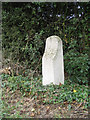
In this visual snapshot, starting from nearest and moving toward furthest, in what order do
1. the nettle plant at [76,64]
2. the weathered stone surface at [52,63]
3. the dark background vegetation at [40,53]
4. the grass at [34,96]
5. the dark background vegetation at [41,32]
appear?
1. the grass at [34,96]
2. the dark background vegetation at [40,53]
3. the weathered stone surface at [52,63]
4. the nettle plant at [76,64]
5. the dark background vegetation at [41,32]

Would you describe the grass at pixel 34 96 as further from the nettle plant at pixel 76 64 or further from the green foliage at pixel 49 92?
the nettle plant at pixel 76 64

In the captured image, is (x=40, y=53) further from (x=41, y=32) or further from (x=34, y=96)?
(x=34, y=96)

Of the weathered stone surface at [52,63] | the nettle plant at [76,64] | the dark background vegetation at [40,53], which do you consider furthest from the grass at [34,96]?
the nettle plant at [76,64]

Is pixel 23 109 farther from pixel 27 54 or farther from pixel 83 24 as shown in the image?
pixel 83 24

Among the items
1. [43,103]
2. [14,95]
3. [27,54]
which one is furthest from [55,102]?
[27,54]

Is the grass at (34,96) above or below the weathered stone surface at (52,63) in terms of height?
below

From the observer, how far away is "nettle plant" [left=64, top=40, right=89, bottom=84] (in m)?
4.98

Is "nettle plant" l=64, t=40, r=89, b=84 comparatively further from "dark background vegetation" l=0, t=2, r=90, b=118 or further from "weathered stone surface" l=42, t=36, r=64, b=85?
"weathered stone surface" l=42, t=36, r=64, b=85

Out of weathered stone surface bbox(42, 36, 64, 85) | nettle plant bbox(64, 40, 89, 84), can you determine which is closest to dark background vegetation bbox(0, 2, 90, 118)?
nettle plant bbox(64, 40, 89, 84)

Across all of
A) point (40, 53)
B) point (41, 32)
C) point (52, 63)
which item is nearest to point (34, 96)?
point (52, 63)

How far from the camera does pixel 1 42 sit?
6414mm

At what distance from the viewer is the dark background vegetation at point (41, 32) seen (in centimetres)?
538

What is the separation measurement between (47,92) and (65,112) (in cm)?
90

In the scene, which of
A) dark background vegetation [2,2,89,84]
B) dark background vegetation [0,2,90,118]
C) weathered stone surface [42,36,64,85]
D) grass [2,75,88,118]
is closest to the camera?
grass [2,75,88,118]
